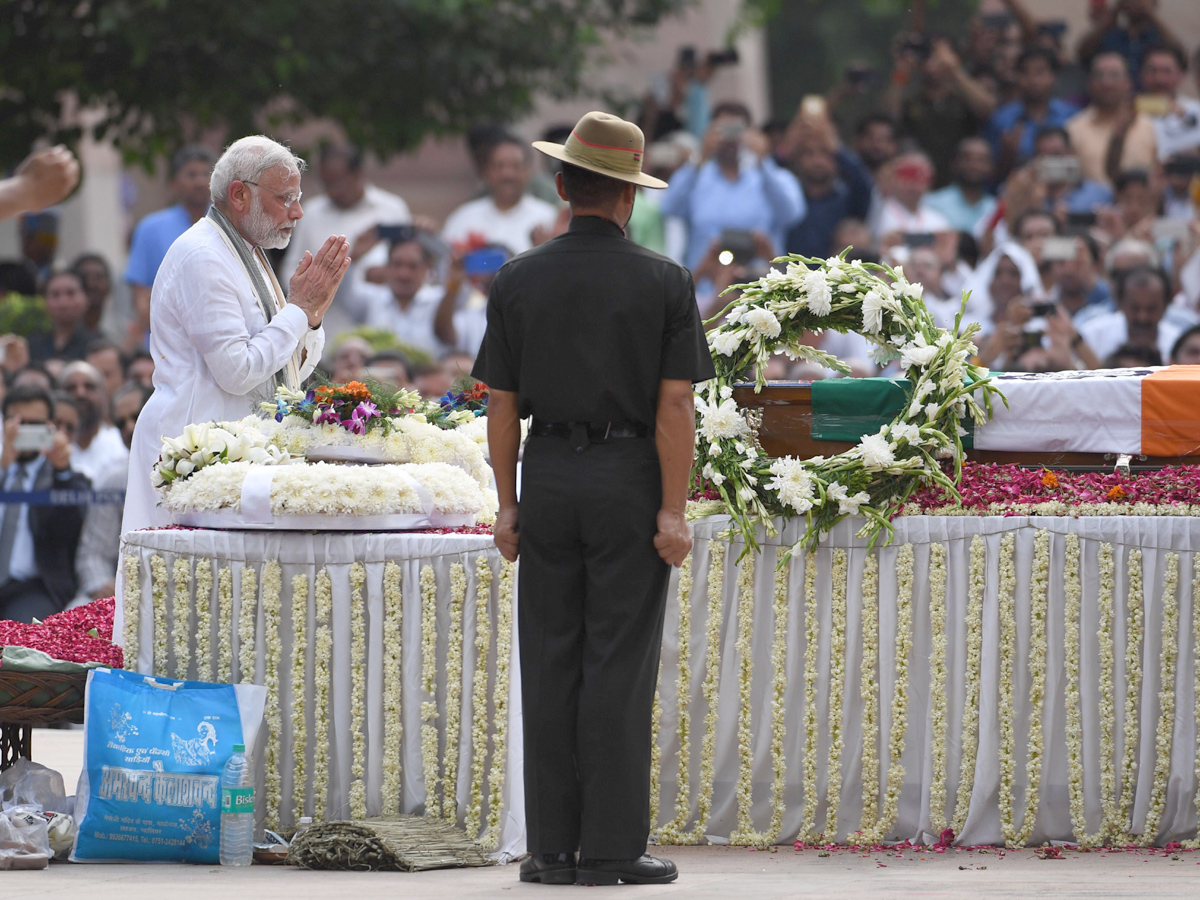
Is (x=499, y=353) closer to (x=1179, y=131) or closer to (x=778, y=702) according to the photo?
(x=778, y=702)

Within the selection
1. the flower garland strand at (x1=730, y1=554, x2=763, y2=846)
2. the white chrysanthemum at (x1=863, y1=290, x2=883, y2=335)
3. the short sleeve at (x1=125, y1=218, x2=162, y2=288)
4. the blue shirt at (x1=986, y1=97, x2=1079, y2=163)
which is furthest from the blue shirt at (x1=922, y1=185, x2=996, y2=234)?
the flower garland strand at (x1=730, y1=554, x2=763, y2=846)

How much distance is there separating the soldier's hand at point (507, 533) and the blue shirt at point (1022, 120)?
969 cm

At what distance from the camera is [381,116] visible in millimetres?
13695

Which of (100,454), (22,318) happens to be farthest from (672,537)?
(22,318)

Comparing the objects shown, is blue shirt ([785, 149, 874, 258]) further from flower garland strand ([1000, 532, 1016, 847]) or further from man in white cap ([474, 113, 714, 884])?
man in white cap ([474, 113, 714, 884])

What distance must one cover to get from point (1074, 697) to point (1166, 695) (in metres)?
0.28

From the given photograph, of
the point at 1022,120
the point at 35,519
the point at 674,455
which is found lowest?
the point at 35,519

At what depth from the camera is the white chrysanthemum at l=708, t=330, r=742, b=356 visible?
19.6 ft

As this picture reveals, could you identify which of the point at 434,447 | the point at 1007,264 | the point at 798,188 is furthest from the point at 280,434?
the point at 798,188

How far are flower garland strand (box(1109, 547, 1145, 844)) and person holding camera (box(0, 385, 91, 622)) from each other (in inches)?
249

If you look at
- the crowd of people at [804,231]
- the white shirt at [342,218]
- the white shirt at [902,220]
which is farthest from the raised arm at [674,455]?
the white shirt at [902,220]

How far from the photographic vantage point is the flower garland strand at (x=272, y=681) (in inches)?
225

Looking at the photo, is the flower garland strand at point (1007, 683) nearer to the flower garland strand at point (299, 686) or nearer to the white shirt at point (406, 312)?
the flower garland strand at point (299, 686)

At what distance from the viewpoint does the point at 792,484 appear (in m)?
5.67
